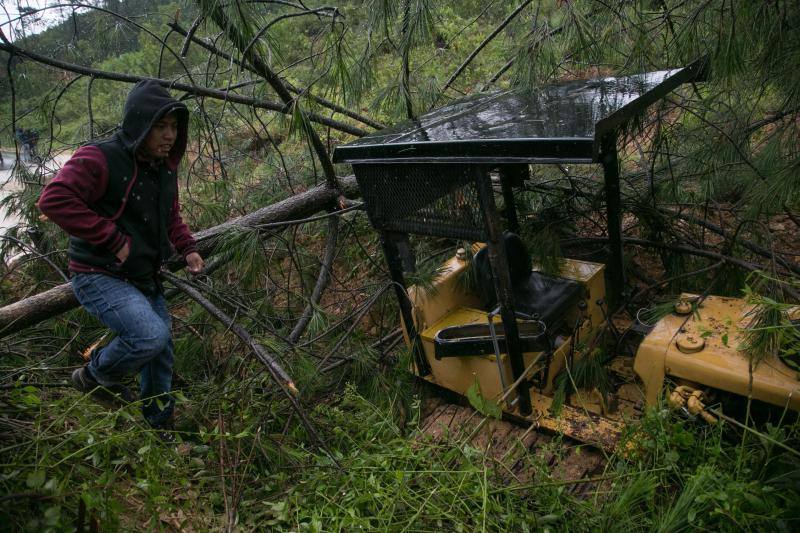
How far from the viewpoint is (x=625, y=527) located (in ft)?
Result: 5.84

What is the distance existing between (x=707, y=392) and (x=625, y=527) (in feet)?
2.38

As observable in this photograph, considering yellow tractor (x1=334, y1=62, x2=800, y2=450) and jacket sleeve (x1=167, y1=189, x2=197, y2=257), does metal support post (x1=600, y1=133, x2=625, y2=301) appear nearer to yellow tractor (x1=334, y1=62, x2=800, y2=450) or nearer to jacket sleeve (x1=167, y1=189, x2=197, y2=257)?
yellow tractor (x1=334, y1=62, x2=800, y2=450)

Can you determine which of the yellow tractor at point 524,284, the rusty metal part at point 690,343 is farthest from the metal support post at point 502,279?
the rusty metal part at point 690,343

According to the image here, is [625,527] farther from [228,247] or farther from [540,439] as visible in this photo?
[228,247]

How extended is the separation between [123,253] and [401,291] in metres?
1.37

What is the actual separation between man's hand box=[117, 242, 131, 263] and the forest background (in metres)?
0.43

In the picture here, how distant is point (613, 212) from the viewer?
3.24m

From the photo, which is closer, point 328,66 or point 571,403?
point 571,403

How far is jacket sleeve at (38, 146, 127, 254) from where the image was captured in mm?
2164

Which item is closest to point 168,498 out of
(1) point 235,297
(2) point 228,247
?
(1) point 235,297

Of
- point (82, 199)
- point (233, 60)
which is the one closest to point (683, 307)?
point (82, 199)

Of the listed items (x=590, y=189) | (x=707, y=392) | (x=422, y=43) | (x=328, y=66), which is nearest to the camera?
(x=707, y=392)

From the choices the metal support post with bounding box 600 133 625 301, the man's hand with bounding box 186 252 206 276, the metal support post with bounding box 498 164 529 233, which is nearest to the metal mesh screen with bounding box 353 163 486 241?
the metal support post with bounding box 498 164 529 233

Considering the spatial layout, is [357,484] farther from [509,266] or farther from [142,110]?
[142,110]
